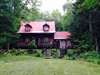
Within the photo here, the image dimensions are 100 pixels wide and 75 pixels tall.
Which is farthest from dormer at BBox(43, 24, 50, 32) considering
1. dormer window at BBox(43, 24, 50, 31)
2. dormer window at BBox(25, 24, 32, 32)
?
dormer window at BBox(25, 24, 32, 32)

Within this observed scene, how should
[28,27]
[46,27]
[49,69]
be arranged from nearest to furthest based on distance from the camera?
[49,69] < [46,27] < [28,27]

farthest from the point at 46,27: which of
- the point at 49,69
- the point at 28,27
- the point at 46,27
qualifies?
the point at 49,69

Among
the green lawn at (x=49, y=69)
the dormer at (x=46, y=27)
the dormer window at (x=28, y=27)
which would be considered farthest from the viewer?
the dormer window at (x=28, y=27)

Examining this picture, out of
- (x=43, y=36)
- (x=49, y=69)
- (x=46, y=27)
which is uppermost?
(x=46, y=27)

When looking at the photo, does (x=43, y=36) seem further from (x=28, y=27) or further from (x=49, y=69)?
(x=49, y=69)

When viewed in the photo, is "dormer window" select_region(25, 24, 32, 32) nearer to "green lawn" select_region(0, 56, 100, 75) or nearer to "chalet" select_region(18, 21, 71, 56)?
"chalet" select_region(18, 21, 71, 56)

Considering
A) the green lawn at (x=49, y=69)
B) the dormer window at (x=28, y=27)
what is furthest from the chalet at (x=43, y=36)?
the green lawn at (x=49, y=69)

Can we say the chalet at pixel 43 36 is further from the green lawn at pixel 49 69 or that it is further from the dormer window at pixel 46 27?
the green lawn at pixel 49 69

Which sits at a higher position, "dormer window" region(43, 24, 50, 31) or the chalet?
"dormer window" region(43, 24, 50, 31)

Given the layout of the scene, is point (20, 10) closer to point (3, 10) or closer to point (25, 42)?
point (3, 10)

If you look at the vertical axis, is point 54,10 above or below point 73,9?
above

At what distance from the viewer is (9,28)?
35.2m

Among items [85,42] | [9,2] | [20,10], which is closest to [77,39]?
[85,42]

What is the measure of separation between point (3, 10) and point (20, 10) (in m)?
4.49
